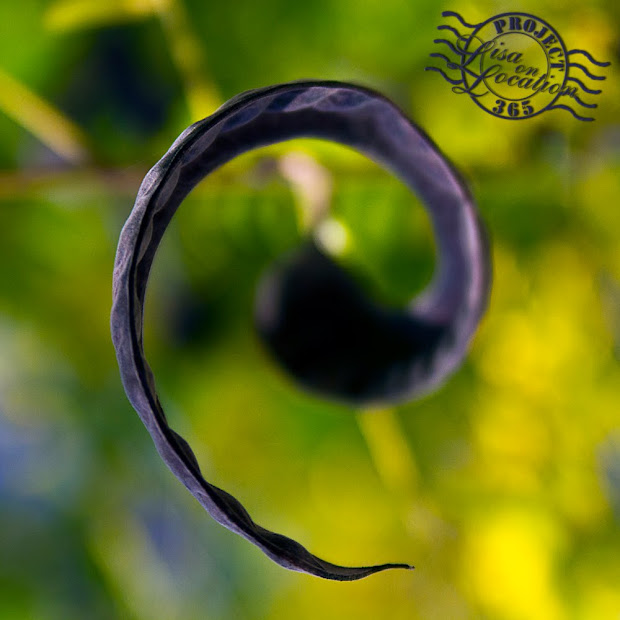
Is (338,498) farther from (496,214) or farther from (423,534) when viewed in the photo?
A: (496,214)

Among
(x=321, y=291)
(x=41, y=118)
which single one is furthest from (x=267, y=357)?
(x=41, y=118)

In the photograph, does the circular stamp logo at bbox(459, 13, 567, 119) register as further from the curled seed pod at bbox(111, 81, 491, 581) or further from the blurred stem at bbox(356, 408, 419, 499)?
the blurred stem at bbox(356, 408, 419, 499)

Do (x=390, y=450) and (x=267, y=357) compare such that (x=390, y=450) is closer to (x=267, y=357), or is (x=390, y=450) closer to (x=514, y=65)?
(x=267, y=357)

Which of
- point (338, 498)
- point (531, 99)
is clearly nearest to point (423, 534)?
point (338, 498)

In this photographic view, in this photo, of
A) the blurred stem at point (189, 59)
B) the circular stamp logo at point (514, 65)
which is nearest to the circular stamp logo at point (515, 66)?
the circular stamp logo at point (514, 65)

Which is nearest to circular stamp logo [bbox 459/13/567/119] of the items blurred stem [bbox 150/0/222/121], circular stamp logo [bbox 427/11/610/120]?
circular stamp logo [bbox 427/11/610/120]
